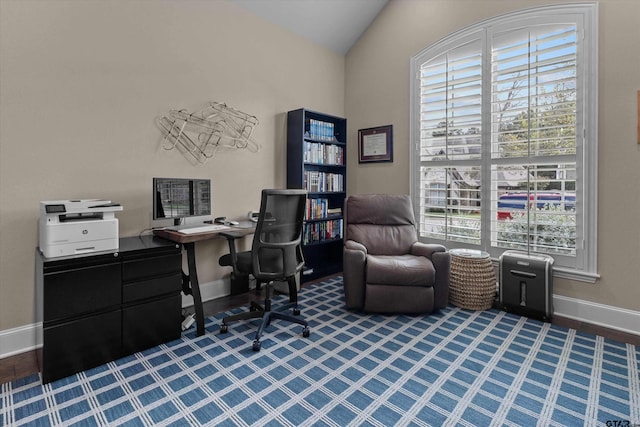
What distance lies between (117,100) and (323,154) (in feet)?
7.29

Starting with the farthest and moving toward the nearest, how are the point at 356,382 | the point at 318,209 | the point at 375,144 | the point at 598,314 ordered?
the point at 375,144 → the point at 318,209 → the point at 598,314 → the point at 356,382

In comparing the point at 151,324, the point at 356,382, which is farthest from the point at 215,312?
the point at 356,382

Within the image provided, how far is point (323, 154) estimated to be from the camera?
13.8 ft

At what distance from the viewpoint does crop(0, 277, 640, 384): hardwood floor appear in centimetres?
214

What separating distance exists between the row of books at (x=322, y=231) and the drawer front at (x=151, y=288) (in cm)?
173

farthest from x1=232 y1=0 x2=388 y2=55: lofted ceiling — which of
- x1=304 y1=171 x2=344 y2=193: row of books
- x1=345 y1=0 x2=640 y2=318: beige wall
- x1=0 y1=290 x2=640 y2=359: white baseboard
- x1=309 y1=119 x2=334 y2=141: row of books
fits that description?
x1=0 y1=290 x2=640 y2=359: white baseboard

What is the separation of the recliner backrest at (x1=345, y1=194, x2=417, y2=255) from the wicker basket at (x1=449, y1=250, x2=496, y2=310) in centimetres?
54

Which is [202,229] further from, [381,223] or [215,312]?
[381,223]

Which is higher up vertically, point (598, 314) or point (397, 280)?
point (397, 280)

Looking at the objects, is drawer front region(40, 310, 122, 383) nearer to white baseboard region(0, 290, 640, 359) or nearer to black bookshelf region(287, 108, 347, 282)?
white baseboard region(0, 290, 640, 359)

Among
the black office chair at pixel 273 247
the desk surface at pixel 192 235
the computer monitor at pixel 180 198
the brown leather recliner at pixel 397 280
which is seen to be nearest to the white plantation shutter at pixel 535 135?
the brown leather recliner at pixel 397 280

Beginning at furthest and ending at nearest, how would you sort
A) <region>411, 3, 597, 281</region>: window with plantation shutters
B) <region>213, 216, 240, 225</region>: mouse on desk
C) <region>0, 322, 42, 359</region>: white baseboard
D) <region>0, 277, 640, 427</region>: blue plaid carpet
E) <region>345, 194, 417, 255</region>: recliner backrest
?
1. <region>345, 194, 417, 255</region>: recliner backrest
2. <region>213, 216, 240, 225</region>: mouse on desk
3. <region>411, 3, 597, 281</region>: window with plantation shutters
4. <region>0, 322, 42, 359</region>: white baseboard
5. <region>0, 277, 640, 427</region>: blue plaid carpet

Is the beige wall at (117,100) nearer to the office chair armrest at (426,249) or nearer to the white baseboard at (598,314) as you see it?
the office chair armrest at (426,249)

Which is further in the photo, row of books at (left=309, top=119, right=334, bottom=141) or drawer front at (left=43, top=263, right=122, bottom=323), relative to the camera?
row of books at (left=309, top=119, right=334, bottom=141)
